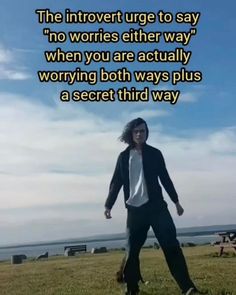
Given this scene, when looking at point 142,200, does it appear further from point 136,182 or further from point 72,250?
point 72,250

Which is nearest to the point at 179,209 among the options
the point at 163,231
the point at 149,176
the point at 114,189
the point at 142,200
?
the point at 163,231

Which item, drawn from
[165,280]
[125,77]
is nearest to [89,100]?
[125,77]

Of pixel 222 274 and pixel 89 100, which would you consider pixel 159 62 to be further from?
pixel 222 274

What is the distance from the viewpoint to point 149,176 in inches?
396

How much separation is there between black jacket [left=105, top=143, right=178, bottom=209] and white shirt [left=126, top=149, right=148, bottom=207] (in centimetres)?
7

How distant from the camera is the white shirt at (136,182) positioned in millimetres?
10008

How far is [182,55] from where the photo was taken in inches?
476

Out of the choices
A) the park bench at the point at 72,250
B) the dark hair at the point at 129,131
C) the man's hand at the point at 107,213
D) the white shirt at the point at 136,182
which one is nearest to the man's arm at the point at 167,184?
the white shirt at the point at 136,182

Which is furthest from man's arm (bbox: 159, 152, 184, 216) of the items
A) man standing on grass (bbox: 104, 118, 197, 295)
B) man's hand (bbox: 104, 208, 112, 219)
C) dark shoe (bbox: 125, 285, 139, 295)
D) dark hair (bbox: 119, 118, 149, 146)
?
dark shoe (bbox: 125, 285, 139, 295)

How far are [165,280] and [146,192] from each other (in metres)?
3.95

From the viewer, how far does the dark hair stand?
1012cm

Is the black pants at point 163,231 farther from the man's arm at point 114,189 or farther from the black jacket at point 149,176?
the man's arm at point 114,189

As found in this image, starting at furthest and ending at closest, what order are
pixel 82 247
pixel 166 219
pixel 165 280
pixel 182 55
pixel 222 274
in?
pixel 82 247
pixel 222 274
pixel 165 280
pixel 182 55
pixel 166 219

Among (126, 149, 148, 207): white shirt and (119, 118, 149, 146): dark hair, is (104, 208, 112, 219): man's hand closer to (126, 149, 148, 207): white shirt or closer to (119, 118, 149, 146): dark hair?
(126, 149, 148, 207): white shirt
